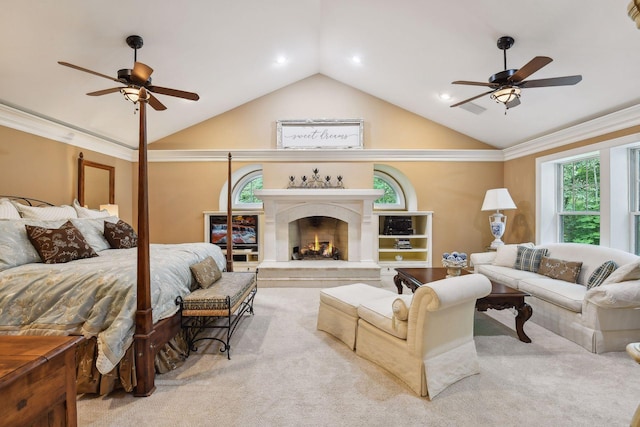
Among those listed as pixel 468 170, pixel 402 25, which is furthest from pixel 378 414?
pixel 468 170

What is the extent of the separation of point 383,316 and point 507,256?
2.93 metres

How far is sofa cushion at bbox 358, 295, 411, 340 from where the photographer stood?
2.12 m

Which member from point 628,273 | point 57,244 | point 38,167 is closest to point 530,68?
point 628,273

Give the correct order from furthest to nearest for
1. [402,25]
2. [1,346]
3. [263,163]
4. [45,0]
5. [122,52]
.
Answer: [263,163] → [402,25] → [122,52] → [45,0] → [1,346]

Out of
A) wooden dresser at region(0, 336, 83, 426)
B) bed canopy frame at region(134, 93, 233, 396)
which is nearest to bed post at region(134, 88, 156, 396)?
bed canopy frame at region(134, 93, 233, 396)

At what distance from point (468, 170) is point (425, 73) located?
2.19 metres

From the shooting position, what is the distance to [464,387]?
2.05 meters

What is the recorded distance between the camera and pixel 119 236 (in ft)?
11.0

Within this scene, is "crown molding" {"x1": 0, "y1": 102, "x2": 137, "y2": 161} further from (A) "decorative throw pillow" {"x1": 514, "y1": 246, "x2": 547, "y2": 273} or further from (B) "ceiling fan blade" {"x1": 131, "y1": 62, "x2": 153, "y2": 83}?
(A) "decorative throw pillow" {"x1": 514, "y1": 246, "x2": 547, "y2": 273}

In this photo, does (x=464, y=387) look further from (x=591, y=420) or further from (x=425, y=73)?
(x=425, y=73)

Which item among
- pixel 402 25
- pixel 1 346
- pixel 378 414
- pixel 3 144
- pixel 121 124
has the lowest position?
pixel 378 414

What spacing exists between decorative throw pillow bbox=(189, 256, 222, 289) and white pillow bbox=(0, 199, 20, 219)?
1.77 m

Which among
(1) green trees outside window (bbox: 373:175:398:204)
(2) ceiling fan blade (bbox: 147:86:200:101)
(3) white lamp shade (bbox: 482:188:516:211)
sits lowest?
(3) white lamp shade (bbox: 482:188:516:211)

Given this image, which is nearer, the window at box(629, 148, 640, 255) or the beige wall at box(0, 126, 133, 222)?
the beige wall at box(0, 126, 133, 222)
